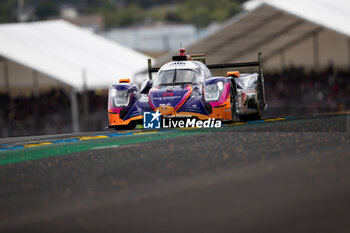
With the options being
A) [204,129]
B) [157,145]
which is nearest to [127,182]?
[157,145]

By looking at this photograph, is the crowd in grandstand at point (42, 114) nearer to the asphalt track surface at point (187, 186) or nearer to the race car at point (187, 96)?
the race car at point (187, 96)

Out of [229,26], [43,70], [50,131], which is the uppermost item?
[229,26]

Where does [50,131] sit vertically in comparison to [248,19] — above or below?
below

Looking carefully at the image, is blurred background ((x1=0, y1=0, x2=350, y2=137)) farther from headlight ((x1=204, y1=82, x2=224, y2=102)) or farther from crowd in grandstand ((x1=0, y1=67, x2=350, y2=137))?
headlight ((x1=204, y1=82, x2=224, y2=102))

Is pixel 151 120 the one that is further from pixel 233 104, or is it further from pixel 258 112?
pixel 258 112

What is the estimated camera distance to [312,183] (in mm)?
5480

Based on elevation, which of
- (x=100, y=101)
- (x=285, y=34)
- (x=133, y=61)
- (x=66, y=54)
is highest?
(x=285, y=34)

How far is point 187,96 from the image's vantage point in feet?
41.5

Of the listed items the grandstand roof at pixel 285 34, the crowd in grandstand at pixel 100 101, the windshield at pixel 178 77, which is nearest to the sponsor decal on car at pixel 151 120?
the windshield at pixel 178 77

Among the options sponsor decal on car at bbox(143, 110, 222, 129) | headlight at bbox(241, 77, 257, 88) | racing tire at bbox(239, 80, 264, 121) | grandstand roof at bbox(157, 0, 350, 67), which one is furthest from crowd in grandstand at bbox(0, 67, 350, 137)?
sponsor decal on car at bbox(143, 110, 222, 129)

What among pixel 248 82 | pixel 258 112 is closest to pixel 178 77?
pixel 248 82

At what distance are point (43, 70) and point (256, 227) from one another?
1893 centimetres

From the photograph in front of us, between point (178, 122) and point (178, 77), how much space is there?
3.81ft

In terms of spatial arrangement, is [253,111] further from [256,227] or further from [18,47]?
[18,47]
